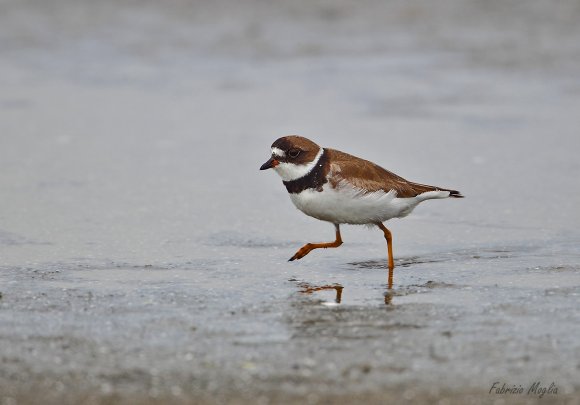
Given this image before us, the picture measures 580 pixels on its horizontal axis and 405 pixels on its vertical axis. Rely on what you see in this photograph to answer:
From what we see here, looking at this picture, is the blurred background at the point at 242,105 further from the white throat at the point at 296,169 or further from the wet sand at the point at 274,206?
the white throat at the point at 296,169

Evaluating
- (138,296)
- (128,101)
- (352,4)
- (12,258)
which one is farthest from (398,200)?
(352,4)

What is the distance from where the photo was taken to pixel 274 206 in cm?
915

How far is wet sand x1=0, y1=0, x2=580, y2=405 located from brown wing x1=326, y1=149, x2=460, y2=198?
19.3 inches

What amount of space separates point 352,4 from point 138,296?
10.6 m

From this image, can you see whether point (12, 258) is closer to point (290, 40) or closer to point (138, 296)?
point (138, 296)

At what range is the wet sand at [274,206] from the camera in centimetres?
523

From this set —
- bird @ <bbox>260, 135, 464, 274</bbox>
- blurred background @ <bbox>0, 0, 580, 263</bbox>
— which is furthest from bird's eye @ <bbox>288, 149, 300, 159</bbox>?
blurred background @ <bbox>0, 0, 580, 263</bbox>

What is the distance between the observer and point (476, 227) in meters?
8.38

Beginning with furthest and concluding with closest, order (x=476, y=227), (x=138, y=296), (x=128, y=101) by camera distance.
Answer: (x=128, y=101)
(x=476, y=227)
(x=138, y=296)

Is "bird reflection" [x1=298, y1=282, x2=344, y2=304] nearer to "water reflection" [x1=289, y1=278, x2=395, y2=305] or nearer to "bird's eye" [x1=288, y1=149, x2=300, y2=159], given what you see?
"water reflection" [x1=289, y1=278, x2=395, y2=305]
